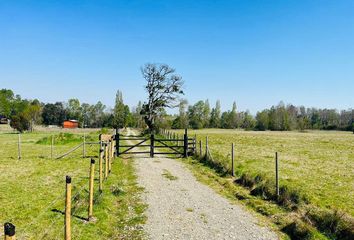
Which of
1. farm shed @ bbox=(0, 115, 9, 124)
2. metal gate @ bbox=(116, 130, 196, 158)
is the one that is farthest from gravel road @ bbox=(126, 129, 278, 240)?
farm shed @ bbox=(0, 115, 9, 124)

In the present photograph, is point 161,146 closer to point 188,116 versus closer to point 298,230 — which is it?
point 298,230

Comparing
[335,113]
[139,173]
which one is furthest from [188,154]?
[335,113]

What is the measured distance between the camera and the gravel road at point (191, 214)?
7836 millimetres

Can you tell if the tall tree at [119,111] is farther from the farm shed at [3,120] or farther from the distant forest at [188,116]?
the farm shed at [3,120]

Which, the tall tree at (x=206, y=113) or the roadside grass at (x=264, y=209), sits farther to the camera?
the tall tree at (x=206, y=113)

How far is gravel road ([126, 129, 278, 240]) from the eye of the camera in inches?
309

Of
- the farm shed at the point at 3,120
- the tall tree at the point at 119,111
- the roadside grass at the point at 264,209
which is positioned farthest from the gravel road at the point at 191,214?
the farm shed at the point at 3,120

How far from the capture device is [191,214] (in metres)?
9.43

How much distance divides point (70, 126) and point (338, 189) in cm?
12039

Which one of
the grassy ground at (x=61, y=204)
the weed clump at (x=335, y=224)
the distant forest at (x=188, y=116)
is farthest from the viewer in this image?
the distant forest at (x=188, y=116)

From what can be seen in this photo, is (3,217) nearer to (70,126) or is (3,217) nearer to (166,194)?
(166,194)

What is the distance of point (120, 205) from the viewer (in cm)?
1039

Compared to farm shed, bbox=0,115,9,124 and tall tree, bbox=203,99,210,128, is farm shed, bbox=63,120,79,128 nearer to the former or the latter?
farm shed, bbox=0,115,9,124

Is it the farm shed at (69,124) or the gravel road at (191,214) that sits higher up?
the farm shed at (69,124)
